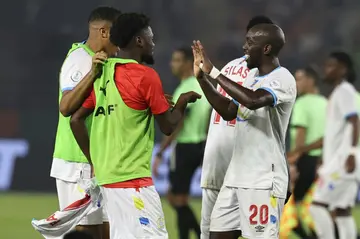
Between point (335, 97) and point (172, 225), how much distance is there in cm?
312

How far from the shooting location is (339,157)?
10.2 m

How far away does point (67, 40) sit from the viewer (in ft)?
52.6

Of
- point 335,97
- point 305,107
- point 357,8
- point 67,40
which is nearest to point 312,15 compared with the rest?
point 357,8

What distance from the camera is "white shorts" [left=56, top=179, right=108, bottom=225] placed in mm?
6719

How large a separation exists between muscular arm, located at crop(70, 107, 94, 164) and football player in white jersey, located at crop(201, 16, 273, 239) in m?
0.99

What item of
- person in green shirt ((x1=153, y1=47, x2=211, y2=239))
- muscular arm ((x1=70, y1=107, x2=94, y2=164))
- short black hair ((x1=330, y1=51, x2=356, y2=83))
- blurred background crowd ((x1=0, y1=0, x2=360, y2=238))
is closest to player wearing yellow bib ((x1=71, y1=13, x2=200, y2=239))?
muscular arm ((x1=70, y1=107, x2=94, y2=164))

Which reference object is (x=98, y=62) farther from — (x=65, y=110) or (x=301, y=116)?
(x=301, y=116)

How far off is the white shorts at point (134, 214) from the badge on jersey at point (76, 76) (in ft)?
2.89

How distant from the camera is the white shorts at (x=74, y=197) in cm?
672

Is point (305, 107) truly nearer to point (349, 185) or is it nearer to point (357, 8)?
point (349, 185)

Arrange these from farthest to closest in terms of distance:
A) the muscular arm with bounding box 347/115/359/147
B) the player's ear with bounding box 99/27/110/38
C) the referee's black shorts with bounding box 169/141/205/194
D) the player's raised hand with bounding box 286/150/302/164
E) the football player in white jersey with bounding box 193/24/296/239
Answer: the referee's black shorts with bounding box 169/141/205/194, the player's raised hand with bounding box 286/150/302/164, the muscular arm with bounding box 347/115/359/147, the player's ear with bounding box 99/27/110/38, the football player in white jersey with bounding box 193/24/296/239

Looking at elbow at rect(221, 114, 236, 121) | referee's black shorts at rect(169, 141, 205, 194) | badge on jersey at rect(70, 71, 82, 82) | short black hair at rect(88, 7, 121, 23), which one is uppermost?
short black hair at rect(88, 7, 121, 23)

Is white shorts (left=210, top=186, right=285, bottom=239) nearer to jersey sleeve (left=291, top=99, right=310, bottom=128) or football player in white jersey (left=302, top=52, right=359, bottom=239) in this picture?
football player in white jersey (left=302, top=52, right=359, bottom=239)

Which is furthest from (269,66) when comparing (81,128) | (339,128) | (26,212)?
(26,212)
